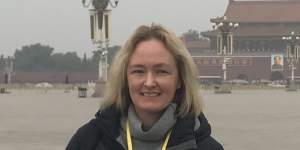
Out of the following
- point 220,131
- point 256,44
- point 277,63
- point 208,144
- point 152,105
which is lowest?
point 220,131

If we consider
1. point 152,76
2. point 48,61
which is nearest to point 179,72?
point 152,76

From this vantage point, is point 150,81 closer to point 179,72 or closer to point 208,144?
point 179,72

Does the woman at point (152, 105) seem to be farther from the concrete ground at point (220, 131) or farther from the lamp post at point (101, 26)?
the lamp post at point (101, 26)

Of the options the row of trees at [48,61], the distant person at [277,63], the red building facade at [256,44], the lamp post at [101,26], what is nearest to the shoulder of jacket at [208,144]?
the lamp post at [101,26]

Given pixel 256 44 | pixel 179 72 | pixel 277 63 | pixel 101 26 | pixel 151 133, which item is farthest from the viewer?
pixel 256 44

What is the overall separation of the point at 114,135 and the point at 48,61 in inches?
3517

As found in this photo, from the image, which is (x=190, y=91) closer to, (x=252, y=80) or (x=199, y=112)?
(x=199, y=112)

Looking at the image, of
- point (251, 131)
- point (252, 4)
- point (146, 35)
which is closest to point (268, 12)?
point (252, 4)

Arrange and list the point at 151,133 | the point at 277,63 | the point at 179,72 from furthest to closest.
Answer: the point at 277,63 < the point at 179,72 < the point at 151,133

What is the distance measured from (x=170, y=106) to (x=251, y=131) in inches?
434

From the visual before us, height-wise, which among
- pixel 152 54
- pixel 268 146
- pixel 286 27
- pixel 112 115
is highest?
pixel 286 27

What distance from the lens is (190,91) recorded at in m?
2.06

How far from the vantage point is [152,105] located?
2010mm

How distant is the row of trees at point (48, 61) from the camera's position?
88562mm
